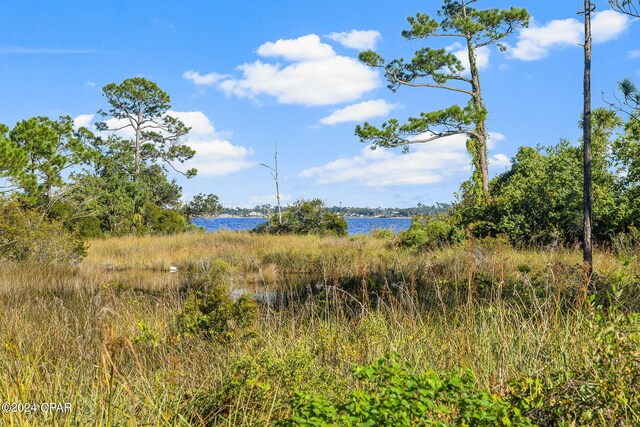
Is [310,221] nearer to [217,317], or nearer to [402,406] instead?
[217,317]

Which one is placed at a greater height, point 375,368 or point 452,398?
point 375,368

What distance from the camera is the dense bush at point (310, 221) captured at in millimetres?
24328

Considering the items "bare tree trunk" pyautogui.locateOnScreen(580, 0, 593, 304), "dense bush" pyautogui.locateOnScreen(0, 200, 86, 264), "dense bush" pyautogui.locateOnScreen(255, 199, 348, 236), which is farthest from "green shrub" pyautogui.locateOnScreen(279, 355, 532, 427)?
"dense bush" pyautogui.locateOnScreen(255, 199, 348, 236)

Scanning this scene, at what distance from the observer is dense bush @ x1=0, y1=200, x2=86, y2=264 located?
12500 millimetres

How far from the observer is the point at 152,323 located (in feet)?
20.5

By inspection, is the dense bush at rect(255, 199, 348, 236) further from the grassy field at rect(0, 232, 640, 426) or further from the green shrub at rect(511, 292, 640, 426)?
the green shrub at rect(511, 292, 640, 426)

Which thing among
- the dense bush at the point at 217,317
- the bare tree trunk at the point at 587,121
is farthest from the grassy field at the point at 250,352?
the bare tree trunk at the point at 587,121

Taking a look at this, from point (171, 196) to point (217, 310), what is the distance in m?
27.9

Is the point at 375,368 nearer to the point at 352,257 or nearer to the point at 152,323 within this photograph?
the point at 152,323

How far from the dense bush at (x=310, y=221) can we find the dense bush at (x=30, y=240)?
11.7 meters

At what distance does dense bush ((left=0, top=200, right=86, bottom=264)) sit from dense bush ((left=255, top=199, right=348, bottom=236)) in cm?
1166

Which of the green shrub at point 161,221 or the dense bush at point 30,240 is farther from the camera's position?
the green shrub at point 161,221

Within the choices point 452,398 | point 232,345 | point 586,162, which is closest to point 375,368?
point 452,398

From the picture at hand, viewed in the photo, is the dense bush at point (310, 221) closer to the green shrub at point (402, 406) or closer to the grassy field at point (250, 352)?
the grassy field at point (250, 352)
